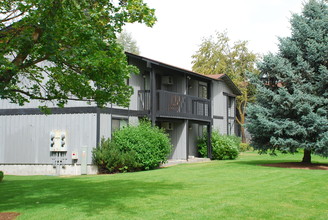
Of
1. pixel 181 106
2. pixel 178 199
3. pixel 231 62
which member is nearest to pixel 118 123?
pixel 181 106

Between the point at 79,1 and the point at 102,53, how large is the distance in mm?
1314

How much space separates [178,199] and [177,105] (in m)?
13.4

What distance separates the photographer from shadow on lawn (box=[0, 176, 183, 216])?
919cm

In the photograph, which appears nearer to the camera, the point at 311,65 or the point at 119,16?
the point at 119,16

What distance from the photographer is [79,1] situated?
29.7 feet

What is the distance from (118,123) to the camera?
2033 centimetres

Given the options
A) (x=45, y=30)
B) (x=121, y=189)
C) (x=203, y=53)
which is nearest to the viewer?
(x=45, y=30)

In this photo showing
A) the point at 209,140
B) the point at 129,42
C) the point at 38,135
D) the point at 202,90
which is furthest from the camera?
the point at 129,42

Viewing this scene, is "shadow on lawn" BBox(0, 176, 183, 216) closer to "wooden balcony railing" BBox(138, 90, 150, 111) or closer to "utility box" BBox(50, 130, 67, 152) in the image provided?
"utility box" BBox(50, 130, 67, 152)

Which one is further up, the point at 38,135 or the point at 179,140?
the point at 38,135

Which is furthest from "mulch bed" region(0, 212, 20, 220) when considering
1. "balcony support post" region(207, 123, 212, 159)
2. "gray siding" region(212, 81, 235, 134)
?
"gray siding" region(212, 81, 235, 134)

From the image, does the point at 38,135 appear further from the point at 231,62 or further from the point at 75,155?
the point at 231,62

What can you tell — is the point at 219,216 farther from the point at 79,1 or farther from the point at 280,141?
the point at 280,141

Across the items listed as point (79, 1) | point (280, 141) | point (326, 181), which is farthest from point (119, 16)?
point (280, 141)
